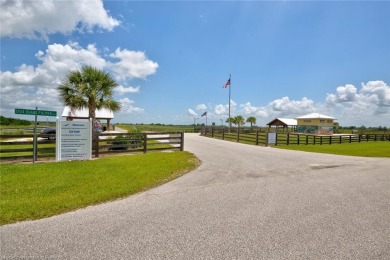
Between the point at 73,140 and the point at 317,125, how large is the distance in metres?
59.8

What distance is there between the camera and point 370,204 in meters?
5.93

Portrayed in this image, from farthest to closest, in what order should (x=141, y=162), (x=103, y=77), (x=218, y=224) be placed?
(x=103, y=77) < (x=141, y=162) < (x=218, y=224)

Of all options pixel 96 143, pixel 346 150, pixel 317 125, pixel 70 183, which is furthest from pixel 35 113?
pixel 317 125

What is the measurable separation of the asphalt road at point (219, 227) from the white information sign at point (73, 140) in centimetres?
607

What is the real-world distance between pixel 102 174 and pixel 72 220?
3.89m

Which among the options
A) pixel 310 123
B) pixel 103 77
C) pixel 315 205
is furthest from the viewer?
pixel 310 123

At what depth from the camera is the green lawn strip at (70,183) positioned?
529 centimetres

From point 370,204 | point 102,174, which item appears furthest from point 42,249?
point 370,204

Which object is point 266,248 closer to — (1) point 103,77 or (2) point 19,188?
(2) point 19,188

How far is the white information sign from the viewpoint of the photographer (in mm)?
11141

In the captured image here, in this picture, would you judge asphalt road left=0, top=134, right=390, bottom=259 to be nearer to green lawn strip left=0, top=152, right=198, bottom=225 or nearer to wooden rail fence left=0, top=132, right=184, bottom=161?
green lawn strip left=0, top=152, right=198, bottom=225

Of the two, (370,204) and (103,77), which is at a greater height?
(103,77)

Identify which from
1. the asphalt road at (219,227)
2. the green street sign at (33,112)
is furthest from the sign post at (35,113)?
the asphalt road at (219,227)

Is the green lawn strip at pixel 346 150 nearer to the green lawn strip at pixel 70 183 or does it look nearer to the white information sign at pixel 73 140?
the green lawn strip at pixel 70 183
